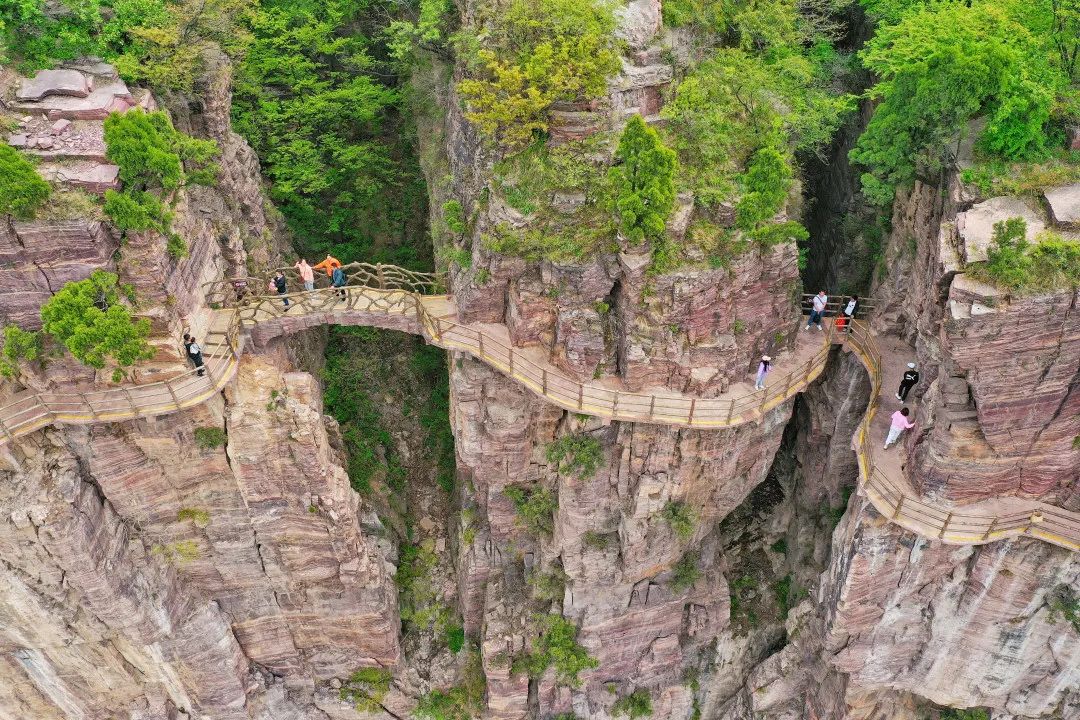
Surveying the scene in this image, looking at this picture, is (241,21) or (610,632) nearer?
(241,21)

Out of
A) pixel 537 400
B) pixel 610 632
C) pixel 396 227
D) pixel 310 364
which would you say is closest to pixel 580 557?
pixel 610 632

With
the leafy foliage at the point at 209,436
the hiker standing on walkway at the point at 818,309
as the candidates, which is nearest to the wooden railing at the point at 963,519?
the hiker standing on walkway at the point at 818,309

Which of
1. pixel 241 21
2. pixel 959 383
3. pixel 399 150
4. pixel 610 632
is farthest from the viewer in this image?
pixel 399 150

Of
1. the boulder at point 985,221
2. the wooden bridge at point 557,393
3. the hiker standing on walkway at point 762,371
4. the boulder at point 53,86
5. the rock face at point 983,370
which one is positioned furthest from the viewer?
the hiker standing on walkway at point 762,371

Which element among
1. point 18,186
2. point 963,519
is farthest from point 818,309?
point 18,186

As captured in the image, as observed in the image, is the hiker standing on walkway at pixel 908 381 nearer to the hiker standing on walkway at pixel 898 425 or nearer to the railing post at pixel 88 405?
the hiker standing on walkway at pixel 898 425

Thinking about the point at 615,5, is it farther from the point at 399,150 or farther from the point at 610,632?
the point at 610,632
